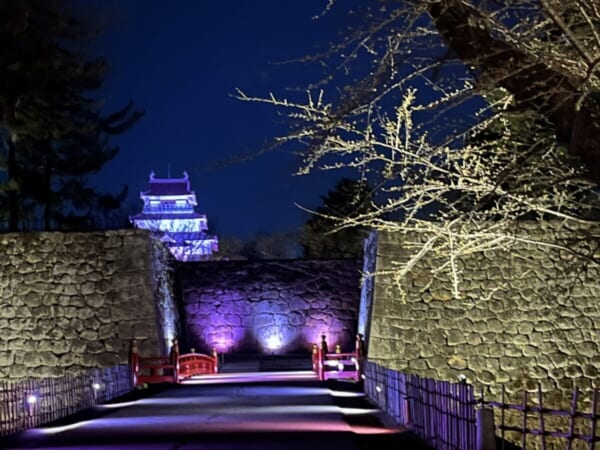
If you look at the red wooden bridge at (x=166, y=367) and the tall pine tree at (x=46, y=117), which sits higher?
the tall pine tree at (x=46, y=117)

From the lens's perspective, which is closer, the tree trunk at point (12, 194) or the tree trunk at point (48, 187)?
the tree trunk at point (12, 194)

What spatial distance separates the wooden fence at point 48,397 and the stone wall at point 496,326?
7622 mm

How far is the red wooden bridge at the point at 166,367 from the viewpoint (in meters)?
20.4

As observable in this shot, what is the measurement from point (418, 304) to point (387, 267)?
3.95 ft

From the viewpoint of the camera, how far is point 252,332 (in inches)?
1091

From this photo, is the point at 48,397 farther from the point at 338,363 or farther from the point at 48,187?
the point at 48,187

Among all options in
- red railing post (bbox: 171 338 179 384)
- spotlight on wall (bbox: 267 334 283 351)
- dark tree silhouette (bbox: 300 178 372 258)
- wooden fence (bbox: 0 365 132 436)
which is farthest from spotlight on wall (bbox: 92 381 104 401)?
dark tree silhouette (bbox: 300 178 372 258)

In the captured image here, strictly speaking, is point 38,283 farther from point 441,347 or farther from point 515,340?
point 515,340

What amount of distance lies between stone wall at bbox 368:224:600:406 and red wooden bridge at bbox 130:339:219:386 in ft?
15.4

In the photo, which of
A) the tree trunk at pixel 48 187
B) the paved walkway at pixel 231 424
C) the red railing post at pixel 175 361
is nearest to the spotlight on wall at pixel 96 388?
the paved walkway at pixel 231 424

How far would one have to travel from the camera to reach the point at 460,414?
8586mm

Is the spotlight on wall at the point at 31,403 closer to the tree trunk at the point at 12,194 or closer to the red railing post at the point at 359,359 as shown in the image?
the red railing post at the point at 359,359

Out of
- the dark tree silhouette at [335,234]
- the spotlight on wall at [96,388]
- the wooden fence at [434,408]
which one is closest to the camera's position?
the wooden fence at [434,408]

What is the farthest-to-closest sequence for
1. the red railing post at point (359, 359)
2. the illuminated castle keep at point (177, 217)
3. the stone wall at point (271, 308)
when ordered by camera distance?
the illuminated castle keep at point (177, 217) < the stone wall at point (271, 308) < the red railing post at point (359, 359)
